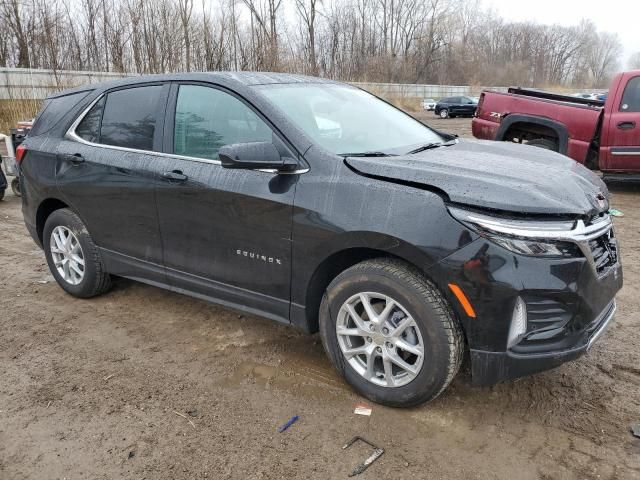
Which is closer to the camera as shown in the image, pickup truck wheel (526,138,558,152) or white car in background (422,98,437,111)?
pickup truck wheel (526,138,558,152)

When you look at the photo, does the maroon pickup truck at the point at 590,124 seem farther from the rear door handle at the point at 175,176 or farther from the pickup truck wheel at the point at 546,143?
the rear door handle at the point at 175,176

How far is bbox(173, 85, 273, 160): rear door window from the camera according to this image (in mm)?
3258

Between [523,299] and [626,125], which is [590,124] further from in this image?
[523,299]

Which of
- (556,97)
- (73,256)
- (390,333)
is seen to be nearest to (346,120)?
(390,333)

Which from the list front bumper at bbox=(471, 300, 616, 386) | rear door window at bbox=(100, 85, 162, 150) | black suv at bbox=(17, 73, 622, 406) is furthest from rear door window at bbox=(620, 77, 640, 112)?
rear door window at bbox=(100, 85, 162, 150)

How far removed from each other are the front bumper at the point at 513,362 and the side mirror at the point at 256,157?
142cm

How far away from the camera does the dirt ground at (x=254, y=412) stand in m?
2.49

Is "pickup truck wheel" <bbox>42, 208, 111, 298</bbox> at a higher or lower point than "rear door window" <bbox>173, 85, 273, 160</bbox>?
lower

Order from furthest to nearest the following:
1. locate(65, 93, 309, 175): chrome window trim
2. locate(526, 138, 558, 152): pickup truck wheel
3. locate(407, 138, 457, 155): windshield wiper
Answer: locate(526, 138, 558, 152): pickup truck wheel → locate(407, 138, 457, 155): windshield wiper → locate(65, 93, 309, 175): chrome window trim

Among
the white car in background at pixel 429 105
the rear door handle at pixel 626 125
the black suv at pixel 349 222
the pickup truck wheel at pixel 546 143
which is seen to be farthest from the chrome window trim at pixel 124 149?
the white car in background at pixel 429 105

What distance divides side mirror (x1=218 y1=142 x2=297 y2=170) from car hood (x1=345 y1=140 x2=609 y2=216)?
0.37 m

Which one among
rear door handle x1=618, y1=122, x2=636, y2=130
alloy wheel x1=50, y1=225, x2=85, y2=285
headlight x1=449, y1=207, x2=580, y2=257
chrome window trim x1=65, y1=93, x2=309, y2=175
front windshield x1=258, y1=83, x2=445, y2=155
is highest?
front windshield x1=258, y1=83, x2=445, y2=155

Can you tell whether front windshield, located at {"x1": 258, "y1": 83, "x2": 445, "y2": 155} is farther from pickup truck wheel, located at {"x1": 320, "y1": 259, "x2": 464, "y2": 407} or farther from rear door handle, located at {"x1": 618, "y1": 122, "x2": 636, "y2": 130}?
rear door handle, located at {"x1": 618, "y1": 122, "x2": 636, "y2": 130}

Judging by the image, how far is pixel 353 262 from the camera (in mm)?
3010
